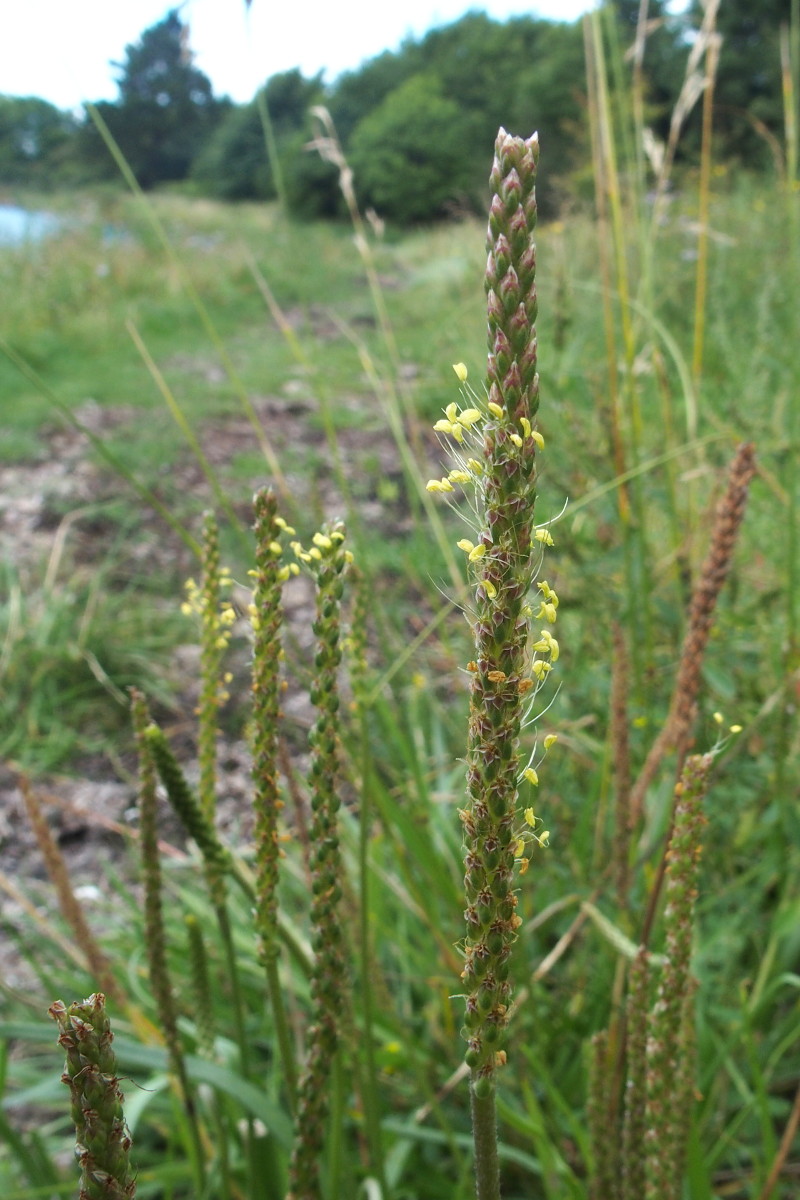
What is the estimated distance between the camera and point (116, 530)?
18.2 feet

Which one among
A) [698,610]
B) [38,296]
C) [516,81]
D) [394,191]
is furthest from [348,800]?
[516,81]

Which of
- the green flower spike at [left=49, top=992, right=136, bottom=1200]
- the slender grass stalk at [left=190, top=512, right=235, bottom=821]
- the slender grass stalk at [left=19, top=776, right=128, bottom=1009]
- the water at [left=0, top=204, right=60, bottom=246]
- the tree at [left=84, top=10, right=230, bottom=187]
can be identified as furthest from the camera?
the water at [left=0, top=204, right=60, bottom=246]

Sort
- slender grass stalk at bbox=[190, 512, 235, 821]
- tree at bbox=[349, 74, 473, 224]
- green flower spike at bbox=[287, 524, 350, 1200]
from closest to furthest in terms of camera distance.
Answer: green flower spike at bbox=[287, 524, 350, 1200]
slender grass stalk at bbox=[190, 512, 235, 821]
tree at bbox=[349, 74, 473, 224]

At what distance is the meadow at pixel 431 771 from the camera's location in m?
1.46

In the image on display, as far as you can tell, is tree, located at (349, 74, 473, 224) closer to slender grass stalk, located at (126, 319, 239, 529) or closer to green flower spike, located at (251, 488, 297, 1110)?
slender grass stalk, located at (126, 319, 239, 529)

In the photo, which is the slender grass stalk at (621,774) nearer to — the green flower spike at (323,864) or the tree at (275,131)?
the green flower spike at (323,864)

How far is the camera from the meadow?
1462 mm

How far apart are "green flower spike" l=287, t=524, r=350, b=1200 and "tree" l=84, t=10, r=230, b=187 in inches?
69.3

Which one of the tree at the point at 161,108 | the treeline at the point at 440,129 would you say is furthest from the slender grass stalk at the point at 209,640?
the treeline at the point at 440,129

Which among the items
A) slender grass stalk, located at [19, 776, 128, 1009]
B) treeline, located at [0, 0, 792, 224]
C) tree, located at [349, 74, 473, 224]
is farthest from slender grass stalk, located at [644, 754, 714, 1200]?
tree, located at [349, 74, 473, 224]

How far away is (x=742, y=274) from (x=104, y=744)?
19.9 feet

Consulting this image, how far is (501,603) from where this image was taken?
0.54 metres

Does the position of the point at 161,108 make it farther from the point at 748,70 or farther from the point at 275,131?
the point at 748,70

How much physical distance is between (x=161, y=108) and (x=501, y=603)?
8256 mm
